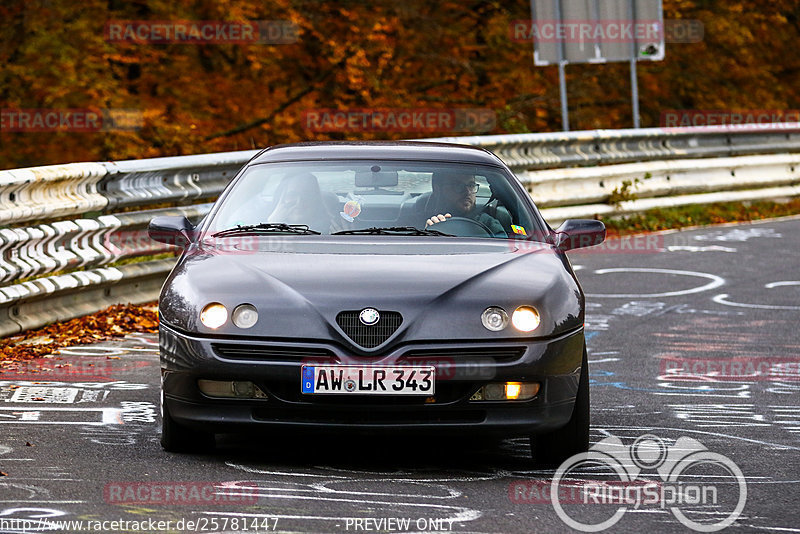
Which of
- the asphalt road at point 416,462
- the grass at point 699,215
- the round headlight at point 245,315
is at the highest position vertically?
the round headlight at point 245,315

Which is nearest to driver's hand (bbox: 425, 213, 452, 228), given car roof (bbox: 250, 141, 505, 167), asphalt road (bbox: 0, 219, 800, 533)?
car roof (bbox: 250, 141, 505, 167)

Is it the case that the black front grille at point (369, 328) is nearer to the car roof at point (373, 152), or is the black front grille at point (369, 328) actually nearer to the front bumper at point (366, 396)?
the front bumper at point (366, 396)

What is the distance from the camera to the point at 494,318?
6305mm

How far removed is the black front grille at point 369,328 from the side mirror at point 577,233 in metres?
1.60

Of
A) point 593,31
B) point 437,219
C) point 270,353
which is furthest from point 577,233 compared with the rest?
point 593,31

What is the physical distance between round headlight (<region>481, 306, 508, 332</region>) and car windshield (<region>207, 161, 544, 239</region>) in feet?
3.21

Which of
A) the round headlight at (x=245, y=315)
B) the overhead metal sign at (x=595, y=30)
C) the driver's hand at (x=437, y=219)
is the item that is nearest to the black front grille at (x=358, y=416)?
the round headlight at (x=245, y=315)

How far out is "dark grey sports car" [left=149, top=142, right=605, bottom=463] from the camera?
6168mm

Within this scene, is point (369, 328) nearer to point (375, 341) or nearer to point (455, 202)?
point (375, 341)

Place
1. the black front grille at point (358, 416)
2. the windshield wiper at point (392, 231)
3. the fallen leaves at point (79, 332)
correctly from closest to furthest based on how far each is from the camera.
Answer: the black front grille at point (358, 416) → the windshield wiper at point (392, 231) → the fallen leaves at point (79, 332)

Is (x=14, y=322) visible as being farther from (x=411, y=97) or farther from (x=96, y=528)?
(x=411, y=97)

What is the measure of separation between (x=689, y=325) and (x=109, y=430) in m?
5.45

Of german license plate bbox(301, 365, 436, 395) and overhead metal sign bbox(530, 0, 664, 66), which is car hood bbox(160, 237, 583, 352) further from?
overhead metal sign bbox(530, 0, 664, 66)

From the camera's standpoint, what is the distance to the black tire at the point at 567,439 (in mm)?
6555
